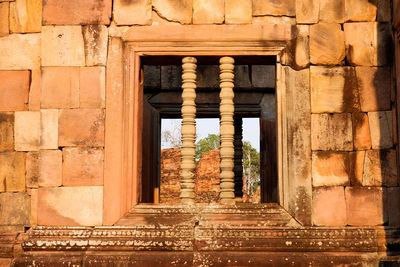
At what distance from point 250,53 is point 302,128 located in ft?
2.98

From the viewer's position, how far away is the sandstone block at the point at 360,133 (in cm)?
489

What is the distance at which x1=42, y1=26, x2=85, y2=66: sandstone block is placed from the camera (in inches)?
200

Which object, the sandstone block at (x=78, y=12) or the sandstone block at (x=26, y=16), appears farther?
the sandstone block at (x=26, y=16)

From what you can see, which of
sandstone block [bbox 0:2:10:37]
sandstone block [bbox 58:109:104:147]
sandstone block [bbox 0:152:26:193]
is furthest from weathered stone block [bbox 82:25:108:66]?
sandstone block [bbox 0:152:26:193]

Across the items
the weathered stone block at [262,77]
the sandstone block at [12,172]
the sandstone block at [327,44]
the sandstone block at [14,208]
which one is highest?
the weathered stone block at [262,77]

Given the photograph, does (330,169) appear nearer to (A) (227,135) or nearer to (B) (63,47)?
(A) (227,135)

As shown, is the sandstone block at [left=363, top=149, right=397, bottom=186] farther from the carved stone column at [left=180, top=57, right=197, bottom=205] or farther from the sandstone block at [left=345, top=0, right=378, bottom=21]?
the carved stone column at [left=180, top=57, right=197, bottom=205]

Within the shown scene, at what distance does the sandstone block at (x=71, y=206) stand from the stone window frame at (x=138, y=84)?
0.31 feet

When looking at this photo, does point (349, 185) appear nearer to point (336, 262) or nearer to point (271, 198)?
point (336, 262)

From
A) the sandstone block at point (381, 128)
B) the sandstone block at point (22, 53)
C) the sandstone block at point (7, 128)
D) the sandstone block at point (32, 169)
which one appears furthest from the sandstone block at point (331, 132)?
the sandstone block at point (7, 128)

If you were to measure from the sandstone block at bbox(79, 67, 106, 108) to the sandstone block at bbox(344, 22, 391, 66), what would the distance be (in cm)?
244

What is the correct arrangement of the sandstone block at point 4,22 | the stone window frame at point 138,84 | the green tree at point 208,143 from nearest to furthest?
the stone window frame at point 138,84, the sandstone block at point 4,22, the green tree at point 208,143

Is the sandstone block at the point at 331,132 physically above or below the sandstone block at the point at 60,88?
below

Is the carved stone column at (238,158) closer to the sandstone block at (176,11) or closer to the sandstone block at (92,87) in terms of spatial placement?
the sandstone block at (176,11)
